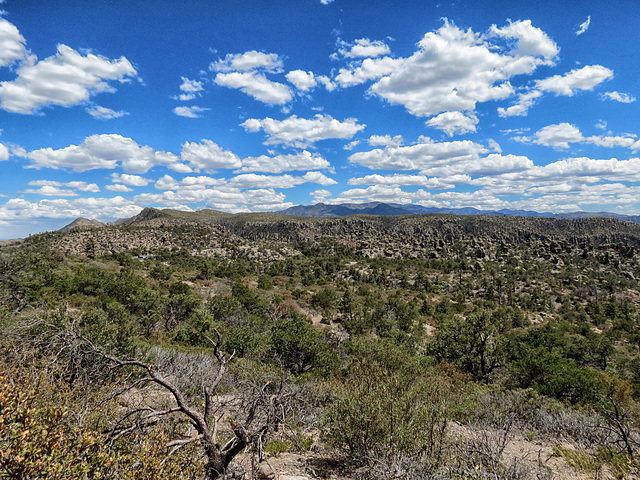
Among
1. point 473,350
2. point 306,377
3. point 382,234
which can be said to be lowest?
point 473,350

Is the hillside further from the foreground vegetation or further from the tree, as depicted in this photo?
the tree

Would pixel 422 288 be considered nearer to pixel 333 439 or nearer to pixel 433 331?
pixel 433 331

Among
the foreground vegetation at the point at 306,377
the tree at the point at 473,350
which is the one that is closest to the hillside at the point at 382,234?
the foreground vegetation at the point at 306,377

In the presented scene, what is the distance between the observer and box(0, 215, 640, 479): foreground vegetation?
5.29m

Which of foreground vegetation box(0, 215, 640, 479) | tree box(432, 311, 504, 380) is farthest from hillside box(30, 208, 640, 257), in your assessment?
tree box(432, 311, 504, 380)

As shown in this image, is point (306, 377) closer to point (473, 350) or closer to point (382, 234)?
point (473, 350)

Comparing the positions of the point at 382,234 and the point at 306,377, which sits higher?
the point at 382,234

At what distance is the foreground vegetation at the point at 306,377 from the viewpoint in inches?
208

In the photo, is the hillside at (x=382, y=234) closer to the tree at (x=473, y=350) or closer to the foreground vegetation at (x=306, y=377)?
the foreground vegetation at (x=306, y=377)

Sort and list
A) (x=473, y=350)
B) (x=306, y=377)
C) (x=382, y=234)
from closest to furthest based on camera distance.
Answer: (x=306, y=377)
(x=473, y=350)
(x=382, y=234)

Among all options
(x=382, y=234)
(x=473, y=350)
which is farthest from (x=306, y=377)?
(x=382, y=234)

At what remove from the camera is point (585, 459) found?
984 cm

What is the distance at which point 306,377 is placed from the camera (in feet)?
51.1

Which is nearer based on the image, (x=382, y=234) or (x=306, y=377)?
(x=306, y=377)
